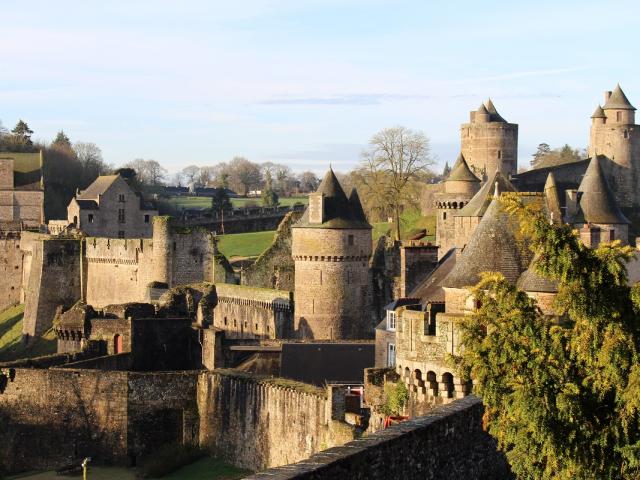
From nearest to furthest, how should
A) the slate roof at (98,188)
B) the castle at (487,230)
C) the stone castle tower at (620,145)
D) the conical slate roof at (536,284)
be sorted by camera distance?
the conical slate roof at (536,284), the castle at (487,230), the stone castle tower at (620,145), the slate roof at (98,188)

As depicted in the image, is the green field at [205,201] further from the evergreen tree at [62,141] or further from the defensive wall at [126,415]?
the defensive wall at [126,415]

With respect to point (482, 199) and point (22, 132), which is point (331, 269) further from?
point (22, 132)

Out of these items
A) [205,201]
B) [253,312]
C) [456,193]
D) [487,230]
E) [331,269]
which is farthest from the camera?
[205,201]

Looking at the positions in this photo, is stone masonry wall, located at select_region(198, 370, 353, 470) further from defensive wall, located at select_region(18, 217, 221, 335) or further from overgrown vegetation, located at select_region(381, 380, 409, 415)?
defensive wall, located at select_region(18, 217, 221, 335)

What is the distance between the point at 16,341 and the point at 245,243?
22.6 metres

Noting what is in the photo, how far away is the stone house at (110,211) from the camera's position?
8244 cm

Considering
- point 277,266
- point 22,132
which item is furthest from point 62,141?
point 277,266

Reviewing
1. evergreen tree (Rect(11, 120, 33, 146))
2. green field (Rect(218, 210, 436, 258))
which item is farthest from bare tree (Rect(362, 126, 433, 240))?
evergreen tree (Rect(11, 120, 33, 146))

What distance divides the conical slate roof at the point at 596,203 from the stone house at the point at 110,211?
119 ft

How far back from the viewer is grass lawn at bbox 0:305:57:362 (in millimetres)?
67000

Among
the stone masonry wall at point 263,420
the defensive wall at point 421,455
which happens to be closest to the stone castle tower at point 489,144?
the stone masonry wall at point 263,420

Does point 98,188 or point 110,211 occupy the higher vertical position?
point 98,188

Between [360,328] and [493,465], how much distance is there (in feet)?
100

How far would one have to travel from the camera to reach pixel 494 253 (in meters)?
25.8
